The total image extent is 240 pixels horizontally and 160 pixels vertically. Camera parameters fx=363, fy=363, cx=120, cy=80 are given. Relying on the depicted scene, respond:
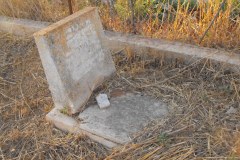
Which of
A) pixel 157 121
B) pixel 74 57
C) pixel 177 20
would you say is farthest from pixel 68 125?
pixel 177 20

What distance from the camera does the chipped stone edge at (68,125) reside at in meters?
2.68

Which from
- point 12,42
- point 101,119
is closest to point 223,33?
point 101,119

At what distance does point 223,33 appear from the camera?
11.4 ft

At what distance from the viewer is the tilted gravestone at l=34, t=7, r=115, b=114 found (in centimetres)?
272

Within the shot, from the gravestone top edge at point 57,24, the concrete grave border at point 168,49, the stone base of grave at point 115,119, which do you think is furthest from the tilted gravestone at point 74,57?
the concrete grave border at point 168,49

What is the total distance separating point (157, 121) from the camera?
2.75 meters

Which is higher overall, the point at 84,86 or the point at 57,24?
the point at 57,24

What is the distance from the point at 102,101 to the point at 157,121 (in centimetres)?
50

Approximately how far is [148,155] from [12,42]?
2548mm

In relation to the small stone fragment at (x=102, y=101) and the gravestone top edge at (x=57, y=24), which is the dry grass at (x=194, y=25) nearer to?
the gravestone top edge at (x=57, y=24)

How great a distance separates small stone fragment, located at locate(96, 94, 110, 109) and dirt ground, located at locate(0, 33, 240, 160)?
8 cm

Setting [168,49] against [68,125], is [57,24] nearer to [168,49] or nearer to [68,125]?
[68,125]

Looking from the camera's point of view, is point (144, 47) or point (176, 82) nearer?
point (176, 82)

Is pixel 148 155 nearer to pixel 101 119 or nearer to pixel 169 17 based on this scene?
pixel 101 119
